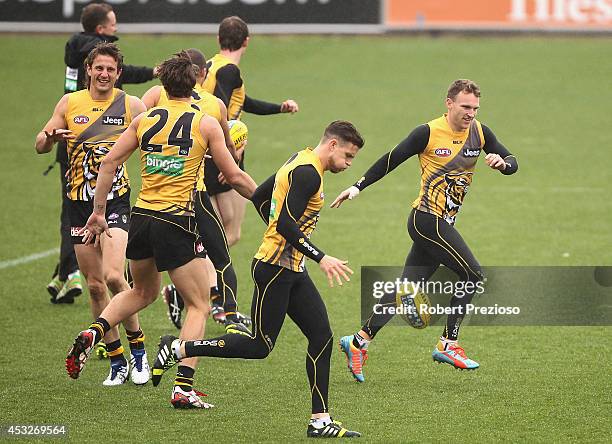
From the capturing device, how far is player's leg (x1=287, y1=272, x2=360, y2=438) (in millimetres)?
8023

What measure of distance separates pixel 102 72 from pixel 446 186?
2940 millimetres

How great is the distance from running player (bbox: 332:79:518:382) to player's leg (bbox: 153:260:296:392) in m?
1.58

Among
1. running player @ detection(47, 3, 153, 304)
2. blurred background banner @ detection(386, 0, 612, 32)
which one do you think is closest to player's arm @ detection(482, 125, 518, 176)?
running player @ detection(47, 3, 153, 304)

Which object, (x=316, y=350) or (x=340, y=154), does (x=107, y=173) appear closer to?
(x=340, y=154)

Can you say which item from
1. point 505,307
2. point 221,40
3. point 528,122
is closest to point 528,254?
point 505,307

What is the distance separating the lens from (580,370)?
9.88 m

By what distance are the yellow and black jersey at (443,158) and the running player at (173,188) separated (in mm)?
1698

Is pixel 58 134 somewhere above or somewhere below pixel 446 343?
above

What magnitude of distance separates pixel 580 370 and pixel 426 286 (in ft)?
4.76

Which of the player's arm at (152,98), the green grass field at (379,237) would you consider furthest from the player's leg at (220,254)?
the player's arm at (152,98)

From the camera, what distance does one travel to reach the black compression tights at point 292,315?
26.7ft

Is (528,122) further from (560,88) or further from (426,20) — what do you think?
(426,20)

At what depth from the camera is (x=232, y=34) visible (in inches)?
467

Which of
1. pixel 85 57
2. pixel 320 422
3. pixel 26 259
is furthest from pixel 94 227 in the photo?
pixel 26 259
